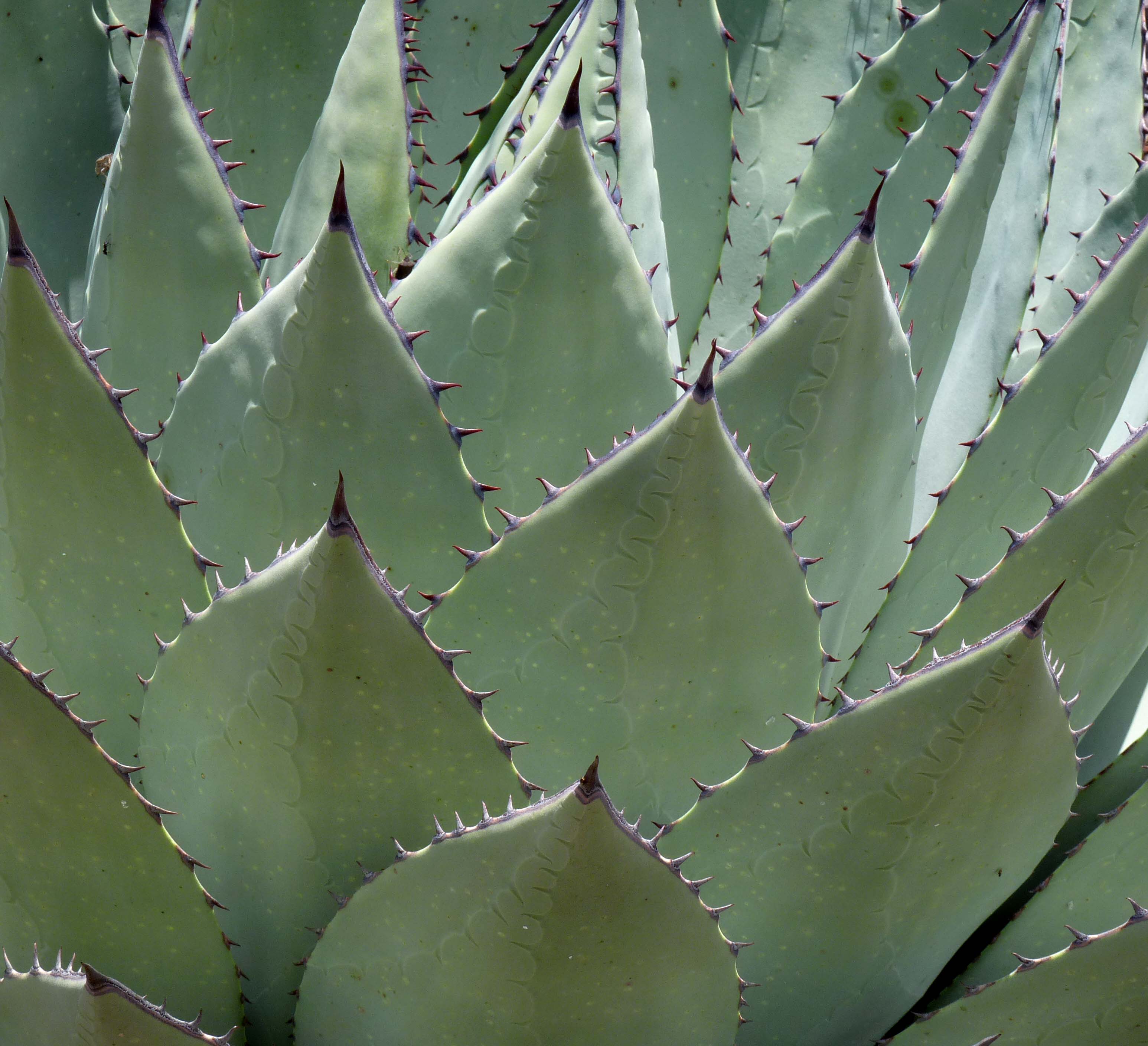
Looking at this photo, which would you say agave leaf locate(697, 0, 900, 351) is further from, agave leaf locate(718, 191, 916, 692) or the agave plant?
agave leaf locate(718, 191, 916, 692)

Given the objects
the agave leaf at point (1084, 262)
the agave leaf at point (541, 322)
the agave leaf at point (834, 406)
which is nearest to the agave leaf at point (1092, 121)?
the agave leaf at point (1084, 262)

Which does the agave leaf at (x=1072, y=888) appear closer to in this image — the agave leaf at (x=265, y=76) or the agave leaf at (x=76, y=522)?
the agave leaf at (x=76, y=522)

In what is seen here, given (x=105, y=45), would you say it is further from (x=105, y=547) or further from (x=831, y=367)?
(x=831, y=367)

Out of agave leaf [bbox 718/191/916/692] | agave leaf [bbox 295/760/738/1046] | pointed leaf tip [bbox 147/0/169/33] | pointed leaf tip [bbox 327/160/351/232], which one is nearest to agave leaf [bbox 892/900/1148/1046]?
agave leaf [bbox 295/760/738/1046]

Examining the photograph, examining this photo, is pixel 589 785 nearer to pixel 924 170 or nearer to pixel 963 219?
pixel 963 219

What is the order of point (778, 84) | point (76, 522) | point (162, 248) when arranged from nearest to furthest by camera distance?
1. point (76, 522)
2. point (162, 248)
3. point (778, 84)

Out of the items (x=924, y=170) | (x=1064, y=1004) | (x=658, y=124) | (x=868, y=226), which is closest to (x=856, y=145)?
(x=924, y=170)

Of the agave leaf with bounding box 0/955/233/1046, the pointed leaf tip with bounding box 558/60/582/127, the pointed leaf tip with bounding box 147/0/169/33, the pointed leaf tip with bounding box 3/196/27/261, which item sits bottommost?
the agave leaf with bounding box 0/955/233/1046
